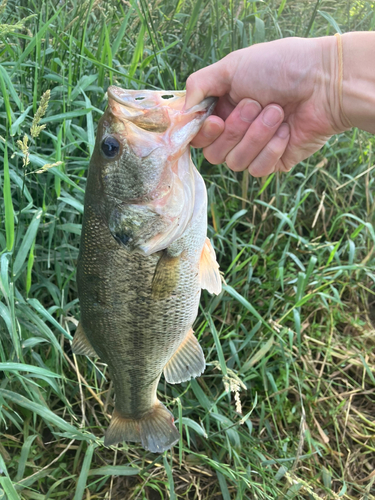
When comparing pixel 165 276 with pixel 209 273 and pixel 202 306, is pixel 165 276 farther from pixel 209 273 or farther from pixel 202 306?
pixel 202 306

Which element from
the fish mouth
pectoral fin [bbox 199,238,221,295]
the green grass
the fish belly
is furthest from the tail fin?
the fish mouth

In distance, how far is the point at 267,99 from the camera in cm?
173

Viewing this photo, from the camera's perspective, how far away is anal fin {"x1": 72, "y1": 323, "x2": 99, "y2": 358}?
1.81 m

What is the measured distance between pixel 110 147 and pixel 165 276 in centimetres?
53

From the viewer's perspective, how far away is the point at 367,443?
8.89 ft

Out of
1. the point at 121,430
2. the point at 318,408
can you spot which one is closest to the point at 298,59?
the point at 121,430

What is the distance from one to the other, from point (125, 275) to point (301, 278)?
1.26m

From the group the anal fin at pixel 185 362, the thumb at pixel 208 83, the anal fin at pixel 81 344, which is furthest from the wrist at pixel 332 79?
the anal fin at pixel 81 344

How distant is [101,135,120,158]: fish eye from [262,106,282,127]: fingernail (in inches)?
25.6

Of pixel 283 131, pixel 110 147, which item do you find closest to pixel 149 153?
pixel 110 147

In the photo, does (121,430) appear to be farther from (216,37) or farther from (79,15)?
(216,37)

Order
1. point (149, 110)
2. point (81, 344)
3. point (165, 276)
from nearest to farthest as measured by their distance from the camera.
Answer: point (149, 110) → point (165, 276) → point (81, 344)

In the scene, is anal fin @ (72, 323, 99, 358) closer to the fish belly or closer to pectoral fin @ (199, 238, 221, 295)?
the fish belly

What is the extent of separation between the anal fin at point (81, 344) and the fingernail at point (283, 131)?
4.14 feet
